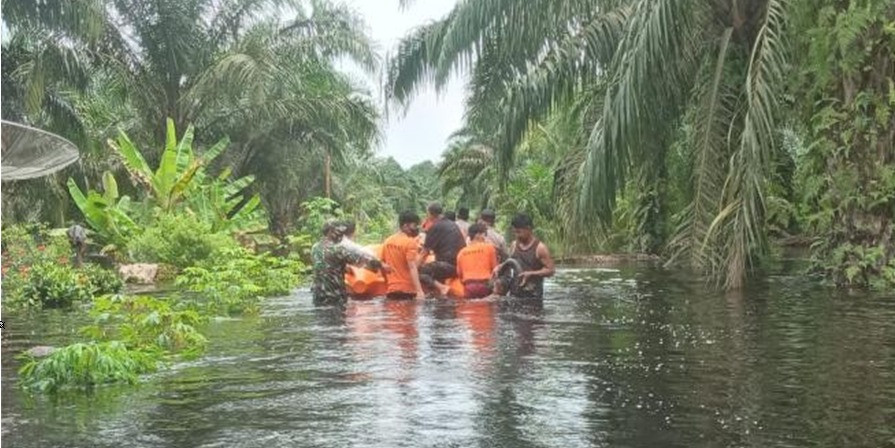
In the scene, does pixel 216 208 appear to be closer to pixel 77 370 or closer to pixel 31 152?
pixel 77 370

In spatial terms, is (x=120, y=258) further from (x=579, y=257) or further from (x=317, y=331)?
(x=317, y=331)

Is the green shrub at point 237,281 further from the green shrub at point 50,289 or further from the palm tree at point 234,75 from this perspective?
the palm tree at point 234,75

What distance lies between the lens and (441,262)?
14.2 m

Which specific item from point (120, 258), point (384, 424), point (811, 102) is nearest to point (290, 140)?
point (120, 258)

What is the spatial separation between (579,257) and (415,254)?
1126cm

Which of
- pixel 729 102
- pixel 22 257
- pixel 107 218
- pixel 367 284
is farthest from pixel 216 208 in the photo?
pixel 729 102

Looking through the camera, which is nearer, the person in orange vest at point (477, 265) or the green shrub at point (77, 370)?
the green shrub at point (77, 370)

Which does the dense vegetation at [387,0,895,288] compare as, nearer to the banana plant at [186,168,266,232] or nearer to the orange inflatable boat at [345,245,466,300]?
the orange inflatable boat at [345,245,466,300]

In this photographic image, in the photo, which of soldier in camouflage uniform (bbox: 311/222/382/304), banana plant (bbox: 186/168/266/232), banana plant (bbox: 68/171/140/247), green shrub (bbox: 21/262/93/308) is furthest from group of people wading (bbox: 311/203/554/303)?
banana plant (bbox: 68/171/140/247)

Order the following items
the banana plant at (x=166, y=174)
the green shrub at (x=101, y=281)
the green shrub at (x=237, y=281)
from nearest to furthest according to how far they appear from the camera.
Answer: the green shrub at (x=237, y=281), the green shrub at (x=101, y=281), the banana plant at (x=166, y=174)

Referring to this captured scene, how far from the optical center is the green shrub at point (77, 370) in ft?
21.8

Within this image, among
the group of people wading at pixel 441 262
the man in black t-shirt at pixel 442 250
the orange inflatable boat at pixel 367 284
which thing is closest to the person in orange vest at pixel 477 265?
the group of people wading at pixel 441 262

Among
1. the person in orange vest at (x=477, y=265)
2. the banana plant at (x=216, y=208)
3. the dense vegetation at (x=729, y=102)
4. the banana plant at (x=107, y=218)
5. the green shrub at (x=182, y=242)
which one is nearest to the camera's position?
the dense vegetation at (x=729, y=102)

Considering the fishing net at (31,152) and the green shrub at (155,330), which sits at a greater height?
the fishing net at (31,152)
